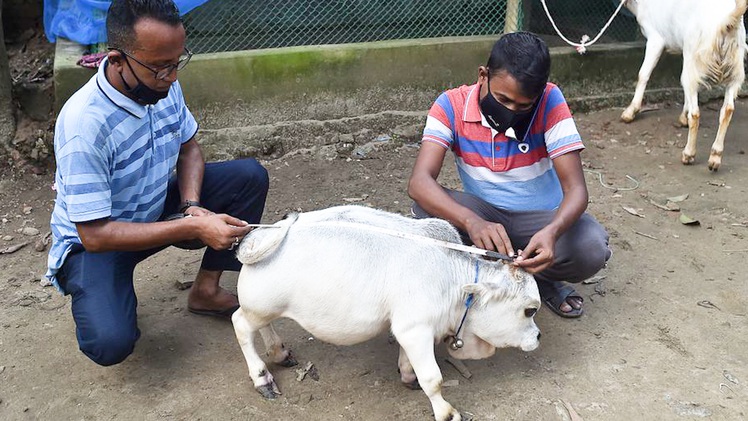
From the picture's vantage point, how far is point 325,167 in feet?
17.4

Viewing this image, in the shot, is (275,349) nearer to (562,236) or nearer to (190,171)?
(190,171)

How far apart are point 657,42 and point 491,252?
13.3 ft

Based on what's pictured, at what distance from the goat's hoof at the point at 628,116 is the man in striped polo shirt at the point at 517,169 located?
117 inches

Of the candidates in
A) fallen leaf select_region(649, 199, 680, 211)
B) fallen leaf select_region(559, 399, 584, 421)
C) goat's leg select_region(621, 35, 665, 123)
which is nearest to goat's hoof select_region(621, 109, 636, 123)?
goat's leg select_region(621, 35, 665, 123)

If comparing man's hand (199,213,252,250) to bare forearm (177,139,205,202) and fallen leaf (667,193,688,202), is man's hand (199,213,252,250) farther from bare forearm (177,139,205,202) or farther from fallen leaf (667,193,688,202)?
fallen leaf (667,193,688,202)

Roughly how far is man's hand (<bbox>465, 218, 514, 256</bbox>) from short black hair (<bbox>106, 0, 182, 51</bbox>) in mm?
1394

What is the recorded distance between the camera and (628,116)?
610 centimetres

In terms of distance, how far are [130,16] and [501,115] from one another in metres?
1.50

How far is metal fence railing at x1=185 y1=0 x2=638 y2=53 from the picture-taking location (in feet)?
19.7

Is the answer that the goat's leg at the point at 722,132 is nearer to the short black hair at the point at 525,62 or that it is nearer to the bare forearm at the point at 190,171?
the short black hair at the point at 525,62

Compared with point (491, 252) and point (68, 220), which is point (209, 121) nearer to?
point (68, 220)

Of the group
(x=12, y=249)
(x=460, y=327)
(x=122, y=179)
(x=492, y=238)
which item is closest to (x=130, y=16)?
(x=122, y=179)

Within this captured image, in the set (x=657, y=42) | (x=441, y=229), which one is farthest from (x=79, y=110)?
(x=657, y=42)

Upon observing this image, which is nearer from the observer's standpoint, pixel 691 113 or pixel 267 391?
pixel 267 391
